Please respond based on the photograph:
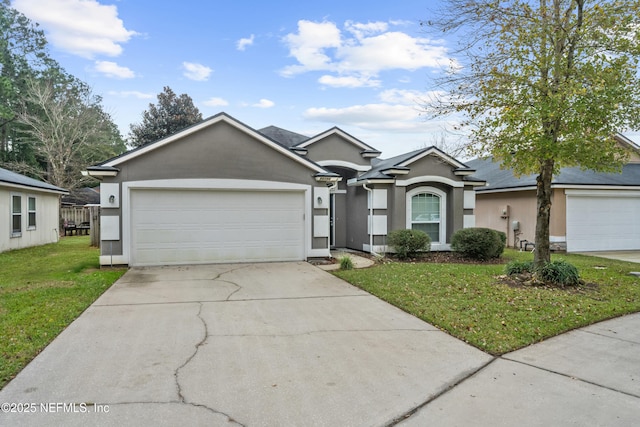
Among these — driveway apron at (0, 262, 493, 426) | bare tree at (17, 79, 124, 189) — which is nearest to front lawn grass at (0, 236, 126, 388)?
driveway apron at (0, 262, 493, 426)

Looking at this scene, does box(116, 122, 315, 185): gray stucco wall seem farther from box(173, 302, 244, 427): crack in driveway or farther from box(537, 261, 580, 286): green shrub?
box(537, 261, 580, 286): green shrub

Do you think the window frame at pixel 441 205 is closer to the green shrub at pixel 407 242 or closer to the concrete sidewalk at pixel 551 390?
the green shrub at pixel 407 242

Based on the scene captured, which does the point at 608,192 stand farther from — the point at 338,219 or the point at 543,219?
the point at 338,219

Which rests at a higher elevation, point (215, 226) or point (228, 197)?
point (228, 197)

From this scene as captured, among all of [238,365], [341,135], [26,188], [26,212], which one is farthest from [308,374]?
[26,212]

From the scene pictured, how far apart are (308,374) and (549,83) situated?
722 cm

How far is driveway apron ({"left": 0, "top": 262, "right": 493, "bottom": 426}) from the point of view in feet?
10.7

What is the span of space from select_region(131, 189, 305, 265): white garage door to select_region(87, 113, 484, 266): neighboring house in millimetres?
26

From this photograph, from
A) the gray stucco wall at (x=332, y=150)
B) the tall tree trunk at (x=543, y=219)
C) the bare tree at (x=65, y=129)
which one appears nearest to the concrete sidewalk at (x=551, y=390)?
the tall tree trunk at (x=543, y=219)

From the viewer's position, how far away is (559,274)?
788cm

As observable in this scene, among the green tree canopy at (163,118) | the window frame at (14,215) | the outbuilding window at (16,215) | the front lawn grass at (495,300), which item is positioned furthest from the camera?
the green tree canopy at (163,118)

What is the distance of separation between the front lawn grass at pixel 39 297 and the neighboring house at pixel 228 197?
1.45 meters

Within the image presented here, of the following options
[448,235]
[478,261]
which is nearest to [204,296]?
[478,261]

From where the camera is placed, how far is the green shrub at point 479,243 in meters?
12.0
